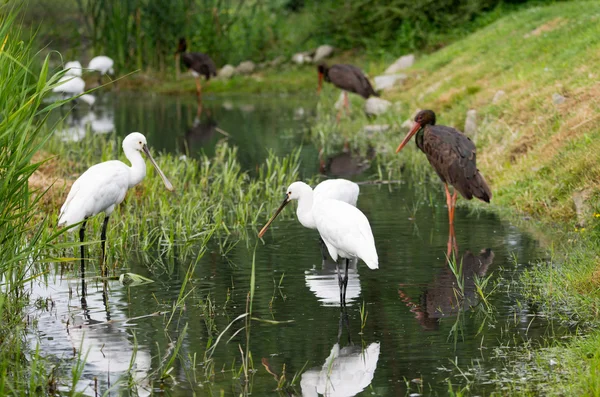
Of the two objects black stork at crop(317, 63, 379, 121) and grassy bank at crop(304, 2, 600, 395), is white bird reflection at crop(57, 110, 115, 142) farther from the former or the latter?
black stork at crop(317, 63, 379, 121)

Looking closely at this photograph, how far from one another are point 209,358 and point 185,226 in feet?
12.7

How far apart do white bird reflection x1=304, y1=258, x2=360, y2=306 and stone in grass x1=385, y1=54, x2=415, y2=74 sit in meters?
17.6

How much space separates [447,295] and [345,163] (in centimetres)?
796

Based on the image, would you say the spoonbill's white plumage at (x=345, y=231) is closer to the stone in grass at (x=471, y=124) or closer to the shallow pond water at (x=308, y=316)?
the shallow pond water at (x=308, y=316)

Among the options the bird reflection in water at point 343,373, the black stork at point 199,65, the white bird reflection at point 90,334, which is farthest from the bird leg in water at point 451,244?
the black stork at point 199,65

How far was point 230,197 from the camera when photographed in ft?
41.7

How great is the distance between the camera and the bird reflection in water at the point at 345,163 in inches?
593

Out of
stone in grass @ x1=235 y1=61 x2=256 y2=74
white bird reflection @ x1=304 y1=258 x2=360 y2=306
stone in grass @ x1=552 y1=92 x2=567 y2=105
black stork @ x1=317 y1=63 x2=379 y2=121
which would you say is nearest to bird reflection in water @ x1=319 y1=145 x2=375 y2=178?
stone in grass @ x1=552 y1=92 x2=567 y2=105

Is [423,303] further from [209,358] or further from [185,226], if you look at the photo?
[185,226]

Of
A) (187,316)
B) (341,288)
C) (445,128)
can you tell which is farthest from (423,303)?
(445,128)

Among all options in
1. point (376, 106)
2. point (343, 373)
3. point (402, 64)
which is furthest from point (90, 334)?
point (402, 64)

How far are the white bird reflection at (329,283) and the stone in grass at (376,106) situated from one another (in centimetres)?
1077

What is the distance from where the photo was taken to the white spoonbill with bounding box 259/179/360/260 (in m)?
9.05

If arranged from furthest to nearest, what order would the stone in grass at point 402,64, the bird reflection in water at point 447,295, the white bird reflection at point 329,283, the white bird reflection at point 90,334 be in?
1. the stone in grass at point 402,64
2. the white bird reflection at point 329,283
3. the bird reflection in water at point 447,295
4. the white bird reflection at point 90,334
